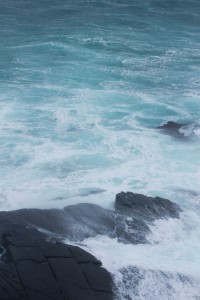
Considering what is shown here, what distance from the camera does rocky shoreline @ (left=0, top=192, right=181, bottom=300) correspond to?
9.08 metres

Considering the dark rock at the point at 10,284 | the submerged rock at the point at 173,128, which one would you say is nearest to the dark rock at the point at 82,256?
the dark rock at the point at 10,284

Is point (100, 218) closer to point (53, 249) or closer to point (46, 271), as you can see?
point (53, 249)

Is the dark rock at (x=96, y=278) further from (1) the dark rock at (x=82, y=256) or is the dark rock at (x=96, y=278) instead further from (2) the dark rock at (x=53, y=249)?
(2) the dark rock at (x=53, y=249)

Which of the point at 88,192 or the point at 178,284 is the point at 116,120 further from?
the point at 178,284

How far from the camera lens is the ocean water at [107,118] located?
12.3 meters

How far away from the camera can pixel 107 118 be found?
21172 mm

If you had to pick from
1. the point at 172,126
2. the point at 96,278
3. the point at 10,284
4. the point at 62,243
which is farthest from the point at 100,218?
the point at 172,126

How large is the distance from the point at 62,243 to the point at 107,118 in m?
11.4

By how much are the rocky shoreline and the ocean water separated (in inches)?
20.5

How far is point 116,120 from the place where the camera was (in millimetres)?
21078

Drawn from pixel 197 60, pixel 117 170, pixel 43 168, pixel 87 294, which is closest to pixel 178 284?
pixel 87 294

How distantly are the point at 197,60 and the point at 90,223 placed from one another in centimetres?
2141

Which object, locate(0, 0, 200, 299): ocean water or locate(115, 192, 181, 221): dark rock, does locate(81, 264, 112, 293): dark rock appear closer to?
locate(0, 0, 200, 299): ocean water

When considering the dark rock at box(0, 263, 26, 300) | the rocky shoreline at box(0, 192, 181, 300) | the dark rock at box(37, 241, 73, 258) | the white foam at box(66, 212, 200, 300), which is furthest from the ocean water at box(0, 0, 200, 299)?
the dark rock at box(0, 263, 26, 300)
